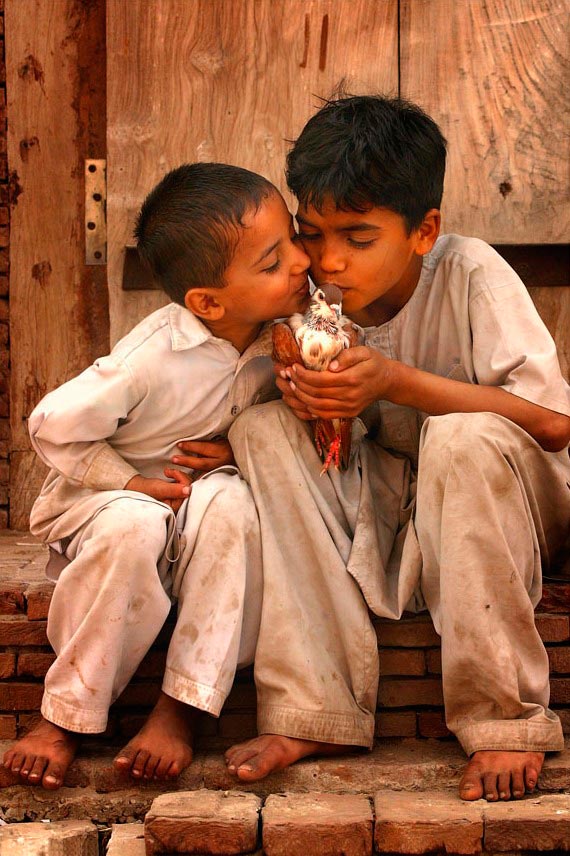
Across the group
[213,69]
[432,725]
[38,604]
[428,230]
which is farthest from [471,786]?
[213,69]

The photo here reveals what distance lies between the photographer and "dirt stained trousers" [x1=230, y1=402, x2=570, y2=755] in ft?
7.94

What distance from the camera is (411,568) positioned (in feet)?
8.57

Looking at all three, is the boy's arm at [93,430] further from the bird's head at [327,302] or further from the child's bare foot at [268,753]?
the child's bare foot at [268,753]

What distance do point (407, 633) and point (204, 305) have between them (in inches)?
38.2

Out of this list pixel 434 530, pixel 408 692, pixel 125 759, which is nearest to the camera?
pixel 125 759

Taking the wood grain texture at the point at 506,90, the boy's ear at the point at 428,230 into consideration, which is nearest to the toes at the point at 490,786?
the boy's ear at the point at 428,230

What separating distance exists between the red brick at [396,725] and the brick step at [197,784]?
212mm

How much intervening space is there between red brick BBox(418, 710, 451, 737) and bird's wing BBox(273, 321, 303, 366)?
3.02ft

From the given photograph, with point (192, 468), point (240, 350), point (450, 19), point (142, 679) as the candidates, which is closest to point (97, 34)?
point (450, 19)

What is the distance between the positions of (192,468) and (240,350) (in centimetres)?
34

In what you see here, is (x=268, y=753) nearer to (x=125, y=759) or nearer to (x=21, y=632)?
(x=125, y=759)

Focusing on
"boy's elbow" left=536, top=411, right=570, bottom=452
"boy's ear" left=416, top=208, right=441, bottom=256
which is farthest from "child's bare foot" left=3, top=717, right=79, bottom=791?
"boy's ear" left=416, top=208, right=441, bottom=256

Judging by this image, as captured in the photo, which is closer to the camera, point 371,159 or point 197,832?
point 197,832

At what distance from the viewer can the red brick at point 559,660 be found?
2.73 meters
